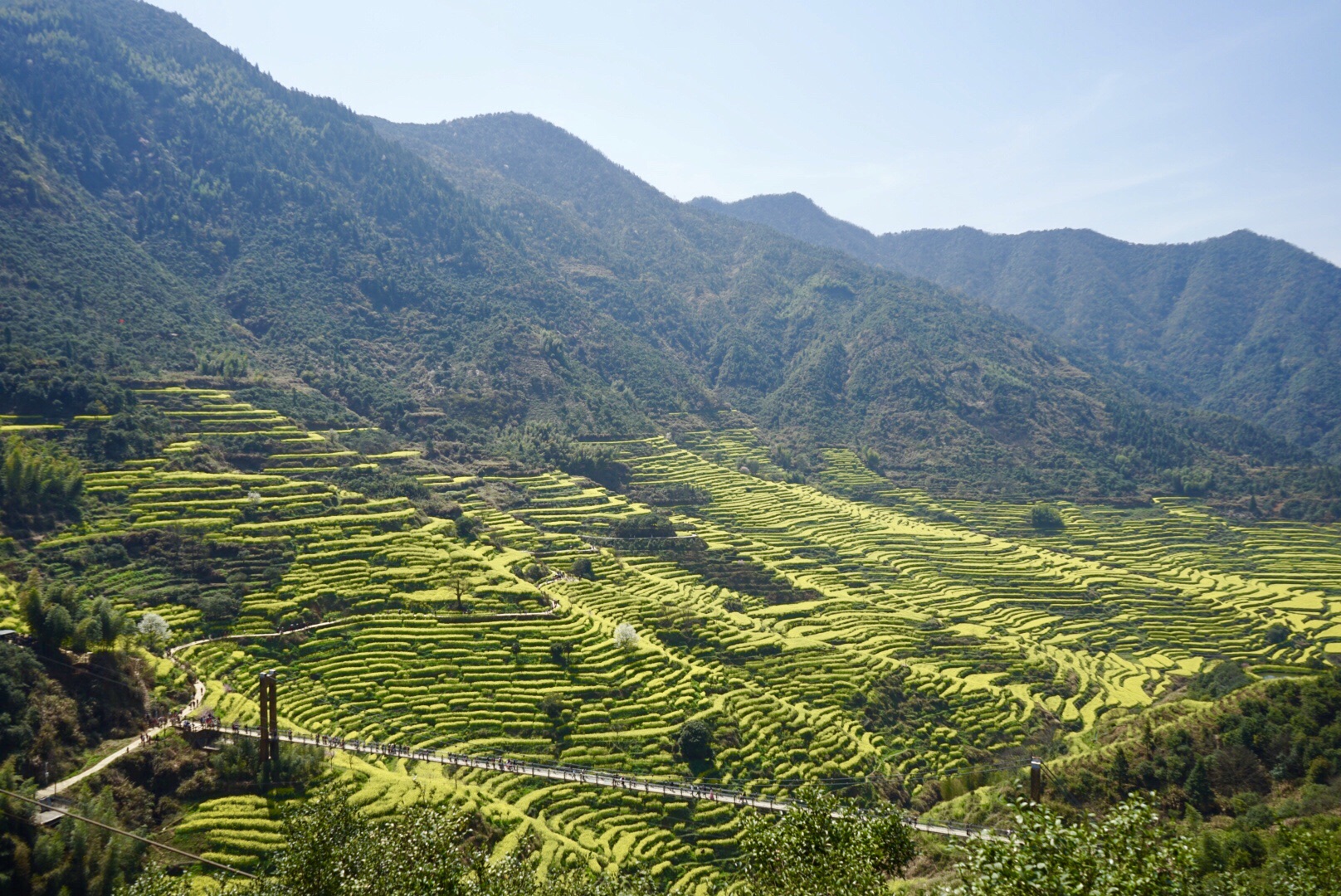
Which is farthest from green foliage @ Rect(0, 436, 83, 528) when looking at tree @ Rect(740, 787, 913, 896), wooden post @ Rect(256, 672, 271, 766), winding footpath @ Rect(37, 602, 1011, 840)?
tree @ Rect(740, 787, 913, 896)

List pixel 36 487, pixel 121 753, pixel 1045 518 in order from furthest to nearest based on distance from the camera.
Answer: pixel 1045 518, pixel 36 487, pixel 121 753

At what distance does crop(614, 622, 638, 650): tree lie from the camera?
57.3 meters

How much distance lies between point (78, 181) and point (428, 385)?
261ft

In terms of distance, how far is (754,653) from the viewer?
6188 cm

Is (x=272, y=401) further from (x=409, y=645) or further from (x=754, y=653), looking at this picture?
(x=754, y=653)

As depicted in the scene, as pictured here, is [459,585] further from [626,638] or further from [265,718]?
[265,718]

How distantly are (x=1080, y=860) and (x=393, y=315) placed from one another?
149 meters

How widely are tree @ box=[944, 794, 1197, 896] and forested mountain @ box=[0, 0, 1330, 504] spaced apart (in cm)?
9561

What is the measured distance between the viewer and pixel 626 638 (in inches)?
2269

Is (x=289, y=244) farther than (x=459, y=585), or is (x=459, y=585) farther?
(x=289, y=244)

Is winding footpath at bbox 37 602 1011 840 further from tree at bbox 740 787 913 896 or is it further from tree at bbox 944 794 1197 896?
tree at bbox 944 794 1197 896

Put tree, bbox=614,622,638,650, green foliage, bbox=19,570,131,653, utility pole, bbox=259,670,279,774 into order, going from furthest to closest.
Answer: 1. tree, bbox=614,622,638,650
2. green foliage, bbox=19,570,131,653
3. utility pole, bbox=259,670,279,774

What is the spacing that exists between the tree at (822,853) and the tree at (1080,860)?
3.66 metres

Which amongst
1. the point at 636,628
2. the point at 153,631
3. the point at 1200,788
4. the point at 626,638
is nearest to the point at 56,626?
the point at 153,631
